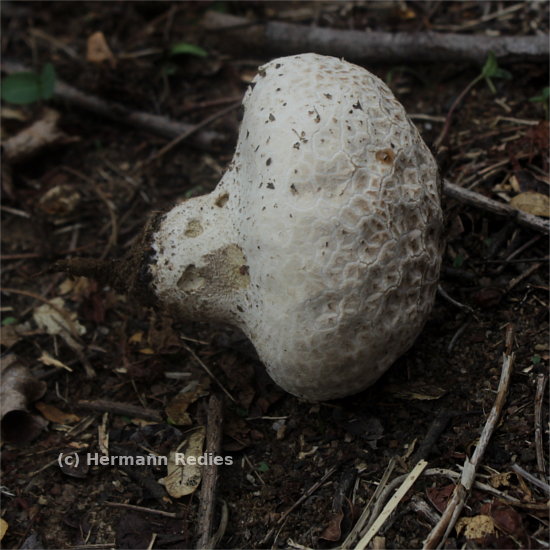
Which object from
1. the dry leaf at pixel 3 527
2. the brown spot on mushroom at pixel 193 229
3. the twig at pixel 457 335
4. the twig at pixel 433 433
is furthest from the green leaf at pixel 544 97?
the dry leaf at pixel 3 527

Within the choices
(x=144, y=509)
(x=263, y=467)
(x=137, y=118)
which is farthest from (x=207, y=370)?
(x=137, y=118)

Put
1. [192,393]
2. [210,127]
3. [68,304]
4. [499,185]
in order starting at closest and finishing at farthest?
[192,393] → [499,185] → [68,304] → [210,127]

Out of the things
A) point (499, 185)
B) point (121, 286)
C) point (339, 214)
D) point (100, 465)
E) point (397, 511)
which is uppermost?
point (339, 214)

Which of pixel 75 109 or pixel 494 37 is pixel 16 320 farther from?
pixel 494 37

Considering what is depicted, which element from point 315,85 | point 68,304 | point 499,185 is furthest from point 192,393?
point 499,185

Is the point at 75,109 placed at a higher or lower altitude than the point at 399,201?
lower

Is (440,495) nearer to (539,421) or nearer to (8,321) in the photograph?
(539,421)
